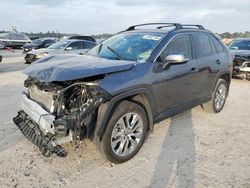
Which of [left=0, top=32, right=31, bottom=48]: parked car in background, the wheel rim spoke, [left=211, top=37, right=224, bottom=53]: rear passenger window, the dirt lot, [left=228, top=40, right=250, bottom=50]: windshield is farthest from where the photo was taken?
[left=0, top=32, right=31, bottom=48]: parked car in background

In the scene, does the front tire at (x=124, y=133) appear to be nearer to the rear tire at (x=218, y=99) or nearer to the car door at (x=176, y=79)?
the car door at (x=176, y=79)

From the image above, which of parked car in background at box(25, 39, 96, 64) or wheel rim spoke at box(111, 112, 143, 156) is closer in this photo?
wheel rim spoke at box(111, 112, 143, 156)

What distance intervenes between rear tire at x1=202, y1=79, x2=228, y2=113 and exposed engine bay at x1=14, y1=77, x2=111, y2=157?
3.46 m

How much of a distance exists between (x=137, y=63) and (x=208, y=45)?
A: 2420mm

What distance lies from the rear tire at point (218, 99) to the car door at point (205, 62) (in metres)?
0.39

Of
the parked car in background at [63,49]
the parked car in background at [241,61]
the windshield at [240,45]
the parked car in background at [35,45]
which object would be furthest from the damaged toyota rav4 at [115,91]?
the parked car in background at [35,45]

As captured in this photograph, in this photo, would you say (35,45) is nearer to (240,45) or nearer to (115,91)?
(240,45)

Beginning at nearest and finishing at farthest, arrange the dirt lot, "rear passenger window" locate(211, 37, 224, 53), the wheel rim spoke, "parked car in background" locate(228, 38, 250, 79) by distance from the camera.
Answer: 1. the dirt lot
2. the wheel rim spoke
3. "rear passenger window" locate(211, 37, 224, 53)
4. "parked car in background" locate(228, 38, 250, 79)

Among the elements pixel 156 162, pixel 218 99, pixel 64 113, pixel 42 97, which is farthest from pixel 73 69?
pixel 218 99

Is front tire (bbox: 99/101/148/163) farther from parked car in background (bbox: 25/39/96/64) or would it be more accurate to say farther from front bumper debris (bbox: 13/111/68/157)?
parked car in background (bbox: 25/39/96/64)

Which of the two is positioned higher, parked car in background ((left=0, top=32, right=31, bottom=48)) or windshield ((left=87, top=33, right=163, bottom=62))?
windshield ((left=87, top=33, right=163, bottom=62))

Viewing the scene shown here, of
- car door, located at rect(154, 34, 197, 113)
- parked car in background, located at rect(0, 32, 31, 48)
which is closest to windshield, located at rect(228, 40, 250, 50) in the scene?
car door, located at rect(154, 34, 197, 113)

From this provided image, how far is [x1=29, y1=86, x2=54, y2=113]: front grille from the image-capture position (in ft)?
13.5

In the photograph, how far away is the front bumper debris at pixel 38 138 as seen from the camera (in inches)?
153
